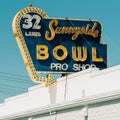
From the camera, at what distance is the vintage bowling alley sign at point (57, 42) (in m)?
38.8

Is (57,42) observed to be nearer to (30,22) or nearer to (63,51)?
(63,51)

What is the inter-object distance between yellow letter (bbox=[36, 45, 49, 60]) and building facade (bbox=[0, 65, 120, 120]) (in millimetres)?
3116

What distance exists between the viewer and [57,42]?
40.2m

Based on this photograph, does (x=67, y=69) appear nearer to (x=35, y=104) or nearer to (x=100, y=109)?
(x=35, y=104)

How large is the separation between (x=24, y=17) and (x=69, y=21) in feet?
11.7

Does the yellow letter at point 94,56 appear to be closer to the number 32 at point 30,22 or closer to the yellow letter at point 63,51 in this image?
the yellow letter at point 63,51

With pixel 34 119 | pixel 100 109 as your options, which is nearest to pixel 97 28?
pixel 34 119

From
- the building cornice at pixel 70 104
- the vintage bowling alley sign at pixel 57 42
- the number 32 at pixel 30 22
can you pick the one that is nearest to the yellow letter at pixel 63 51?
the vintage bowling alley sign at pixel 57 42

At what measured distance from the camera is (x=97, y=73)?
30344 mm

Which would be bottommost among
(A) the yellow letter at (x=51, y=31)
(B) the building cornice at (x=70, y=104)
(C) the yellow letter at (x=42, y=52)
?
(B) the building cornice at (x=70, y=104)

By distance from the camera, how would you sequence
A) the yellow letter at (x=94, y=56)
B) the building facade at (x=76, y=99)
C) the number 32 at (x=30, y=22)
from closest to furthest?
1. the building facade at (x=76, y=99)
2. the number 32 at (x=30, y=22)
3. the yellow letter at (x=94, y=56)

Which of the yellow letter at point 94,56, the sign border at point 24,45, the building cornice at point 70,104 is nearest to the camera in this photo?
the building cornice at point 70,104

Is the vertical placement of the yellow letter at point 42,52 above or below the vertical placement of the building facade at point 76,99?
above

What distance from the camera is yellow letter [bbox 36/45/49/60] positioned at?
129 ft
